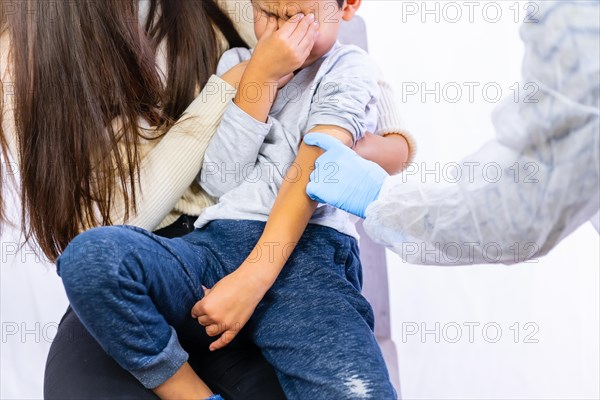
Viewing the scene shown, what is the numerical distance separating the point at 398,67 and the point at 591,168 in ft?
3.45

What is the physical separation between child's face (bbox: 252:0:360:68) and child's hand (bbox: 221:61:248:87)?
58 millimetres

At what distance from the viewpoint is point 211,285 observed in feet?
3.68

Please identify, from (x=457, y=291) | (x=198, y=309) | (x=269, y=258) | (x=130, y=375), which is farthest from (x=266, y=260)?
(x=457, y=291)

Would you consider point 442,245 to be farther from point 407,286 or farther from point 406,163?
point 407,286

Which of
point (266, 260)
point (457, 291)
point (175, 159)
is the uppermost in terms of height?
point (175, 159)

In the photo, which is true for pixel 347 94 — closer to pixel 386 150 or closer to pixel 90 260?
pixel 386 150

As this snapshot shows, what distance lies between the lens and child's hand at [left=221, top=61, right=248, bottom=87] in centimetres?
126

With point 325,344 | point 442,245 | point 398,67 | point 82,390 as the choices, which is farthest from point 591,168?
point 398,67

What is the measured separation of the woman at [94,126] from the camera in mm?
1186

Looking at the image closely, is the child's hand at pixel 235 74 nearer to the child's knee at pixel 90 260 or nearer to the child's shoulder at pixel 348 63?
the child's shoulder at pixel 348 63

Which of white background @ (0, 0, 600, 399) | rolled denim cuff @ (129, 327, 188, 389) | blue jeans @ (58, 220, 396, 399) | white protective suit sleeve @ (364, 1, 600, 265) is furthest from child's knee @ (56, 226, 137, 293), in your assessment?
white background @ (0, 0, 600, 399)

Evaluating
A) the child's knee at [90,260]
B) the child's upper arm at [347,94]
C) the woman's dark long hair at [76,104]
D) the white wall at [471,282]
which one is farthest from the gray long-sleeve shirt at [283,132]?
the white wall at [471,282]

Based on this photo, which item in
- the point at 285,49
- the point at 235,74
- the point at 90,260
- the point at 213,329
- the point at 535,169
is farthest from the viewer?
the point at 235,74

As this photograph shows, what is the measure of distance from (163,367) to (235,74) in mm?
478
